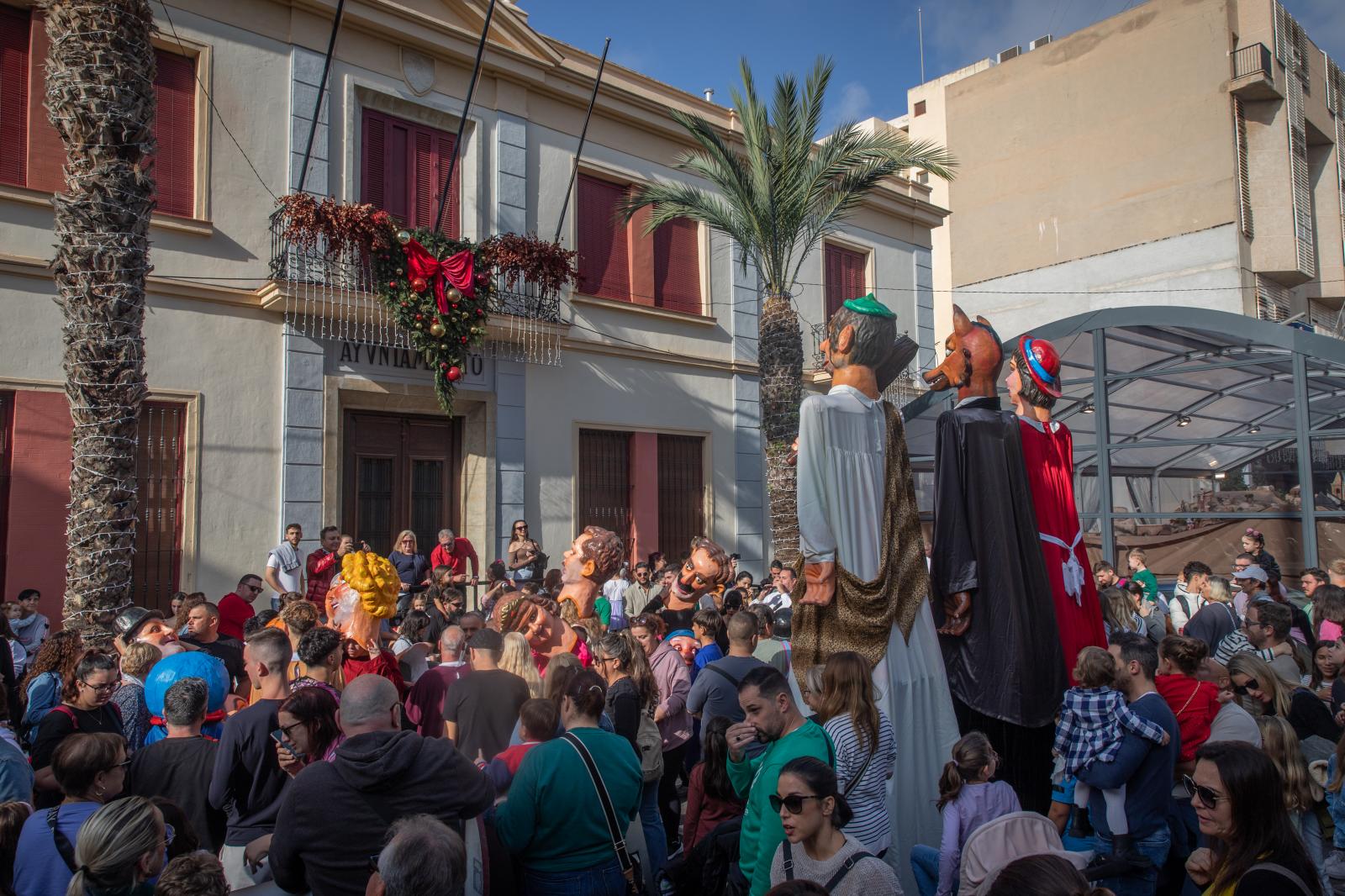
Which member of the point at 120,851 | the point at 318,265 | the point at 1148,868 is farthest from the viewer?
the point at 318,265

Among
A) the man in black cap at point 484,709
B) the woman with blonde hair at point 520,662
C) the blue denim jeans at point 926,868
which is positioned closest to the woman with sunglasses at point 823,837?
the blue denim jeans at point 926,868

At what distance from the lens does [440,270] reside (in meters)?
12.2

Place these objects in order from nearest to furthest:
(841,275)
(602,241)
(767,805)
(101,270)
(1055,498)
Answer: (767,805), (1055,498), (101,270), (602,241), (841,275)

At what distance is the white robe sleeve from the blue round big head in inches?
115

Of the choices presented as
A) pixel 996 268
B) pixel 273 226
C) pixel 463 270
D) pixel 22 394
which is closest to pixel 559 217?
pixel 463 270

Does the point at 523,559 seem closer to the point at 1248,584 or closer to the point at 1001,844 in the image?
the point at 1248,584

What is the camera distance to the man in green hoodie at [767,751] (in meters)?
3.25

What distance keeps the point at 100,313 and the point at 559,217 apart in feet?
25.0

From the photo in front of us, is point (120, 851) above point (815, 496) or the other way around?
the other way around

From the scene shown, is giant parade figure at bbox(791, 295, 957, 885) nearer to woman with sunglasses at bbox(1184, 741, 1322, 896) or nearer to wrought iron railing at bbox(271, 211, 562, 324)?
woman with sunglasses at bbox(1184, 741, 1322, 896)

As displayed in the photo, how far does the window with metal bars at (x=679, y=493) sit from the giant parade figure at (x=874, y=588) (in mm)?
10647

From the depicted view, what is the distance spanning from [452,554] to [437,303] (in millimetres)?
3063

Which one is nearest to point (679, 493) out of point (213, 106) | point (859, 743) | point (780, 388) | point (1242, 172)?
point (780, 388)

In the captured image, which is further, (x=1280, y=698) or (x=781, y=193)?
(x=781, y=193)
